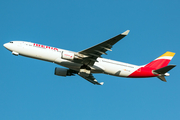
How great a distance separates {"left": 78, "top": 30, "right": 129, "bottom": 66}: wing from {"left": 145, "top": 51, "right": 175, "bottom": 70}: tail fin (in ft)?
35.8

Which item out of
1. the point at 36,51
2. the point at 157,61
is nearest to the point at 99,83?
the point at 157,61

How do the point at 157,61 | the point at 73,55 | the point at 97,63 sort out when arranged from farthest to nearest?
the point at 157,61
the point at 97,63
the point at 73,55

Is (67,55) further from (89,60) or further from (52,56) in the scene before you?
(89,60)

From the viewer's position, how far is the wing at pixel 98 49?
30.6 m

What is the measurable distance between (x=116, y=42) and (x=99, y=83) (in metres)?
13.8

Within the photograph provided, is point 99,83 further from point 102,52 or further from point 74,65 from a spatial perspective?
point 102,52

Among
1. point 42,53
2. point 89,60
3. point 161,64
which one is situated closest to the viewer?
point 89,60

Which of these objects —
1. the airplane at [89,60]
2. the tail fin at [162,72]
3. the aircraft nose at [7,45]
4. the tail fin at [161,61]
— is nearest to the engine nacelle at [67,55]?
the airplane at [89,60]

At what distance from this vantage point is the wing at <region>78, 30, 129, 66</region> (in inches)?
1206

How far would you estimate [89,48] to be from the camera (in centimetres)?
3353

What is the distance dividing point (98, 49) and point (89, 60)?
2745 millimetres

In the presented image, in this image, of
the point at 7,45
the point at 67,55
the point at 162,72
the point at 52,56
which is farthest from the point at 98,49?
the point at 7,45

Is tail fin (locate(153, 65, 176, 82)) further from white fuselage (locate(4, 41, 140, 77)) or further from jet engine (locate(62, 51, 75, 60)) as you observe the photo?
jet engine (locate(62, 51, 75, 60))

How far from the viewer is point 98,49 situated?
33625 millimetres
